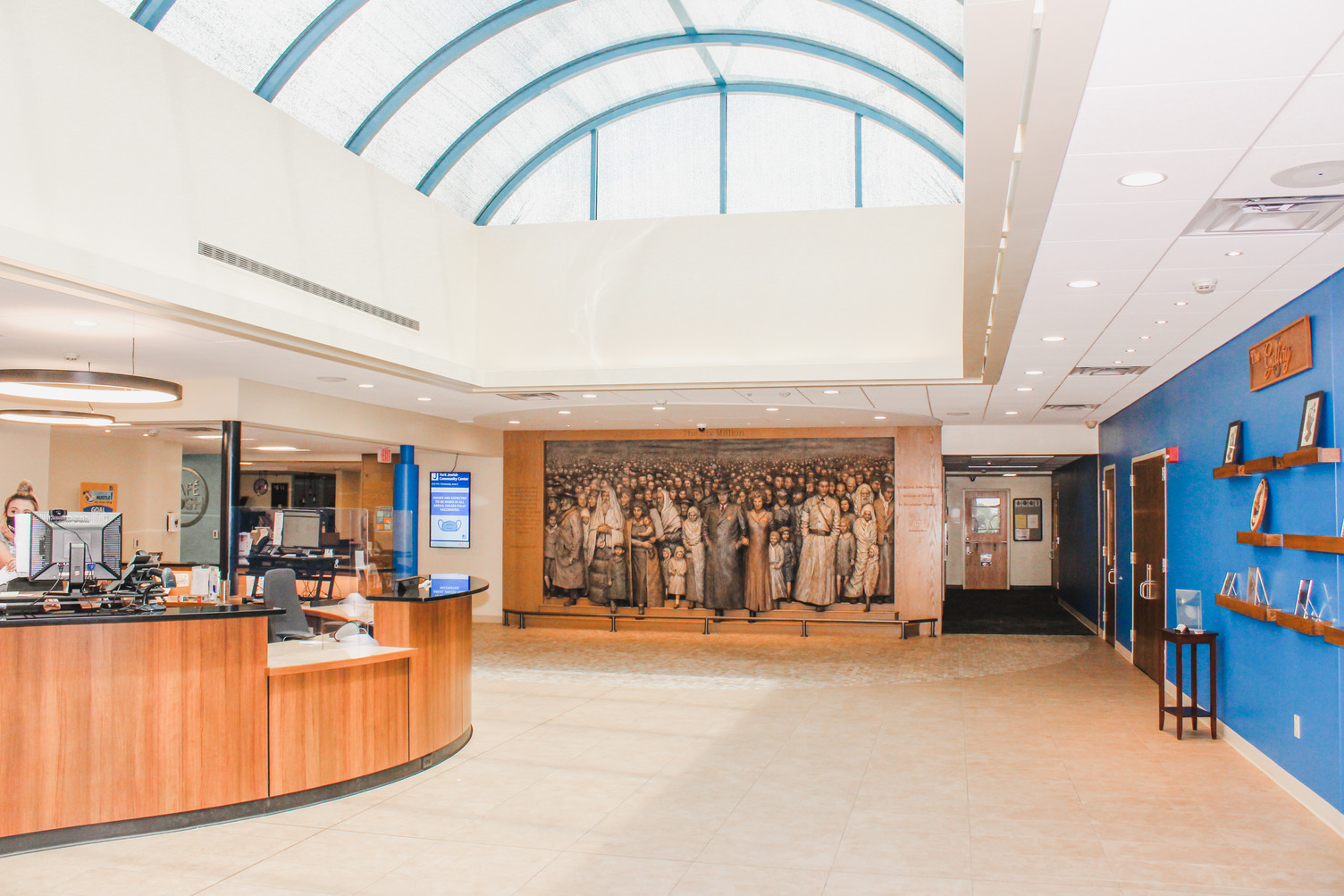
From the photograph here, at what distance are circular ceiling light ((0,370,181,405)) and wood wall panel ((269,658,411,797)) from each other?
2401mm

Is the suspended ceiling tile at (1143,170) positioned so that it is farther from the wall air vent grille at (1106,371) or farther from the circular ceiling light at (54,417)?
the circular ceiling light at (54,417)

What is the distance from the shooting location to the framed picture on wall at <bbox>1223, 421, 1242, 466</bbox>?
20.5 ft

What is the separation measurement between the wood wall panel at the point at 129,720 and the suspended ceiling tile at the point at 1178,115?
479 centimetres

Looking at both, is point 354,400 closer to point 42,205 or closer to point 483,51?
point 483,51

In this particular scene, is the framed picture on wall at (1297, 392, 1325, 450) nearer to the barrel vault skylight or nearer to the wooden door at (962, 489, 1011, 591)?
the barrel vault skylight

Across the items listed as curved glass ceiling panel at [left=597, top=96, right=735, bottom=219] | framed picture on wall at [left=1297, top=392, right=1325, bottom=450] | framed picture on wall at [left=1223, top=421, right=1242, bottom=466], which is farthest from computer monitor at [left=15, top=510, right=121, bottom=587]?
framed picture on wall at [left=1223, top=421, right=1242, bottom=466]

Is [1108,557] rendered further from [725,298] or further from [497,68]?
[497,68]

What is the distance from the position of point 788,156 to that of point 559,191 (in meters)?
2.71

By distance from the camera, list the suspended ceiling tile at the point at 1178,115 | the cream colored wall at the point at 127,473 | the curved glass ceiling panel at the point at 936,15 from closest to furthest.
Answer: the suspended ceiling tile at the point at 1178,115, the curved glass ceiling panel at the point at 936,15, the cream colored wall at the point at 127,473

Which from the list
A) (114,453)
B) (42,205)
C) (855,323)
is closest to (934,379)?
(855,323)

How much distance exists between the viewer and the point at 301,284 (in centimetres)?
Answer: 711

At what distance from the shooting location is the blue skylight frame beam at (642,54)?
30.7 feet

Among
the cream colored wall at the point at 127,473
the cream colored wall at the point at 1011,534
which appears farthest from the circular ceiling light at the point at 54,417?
the cream colored wall at the point at 1011,534

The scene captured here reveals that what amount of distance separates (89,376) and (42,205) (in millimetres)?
1163
